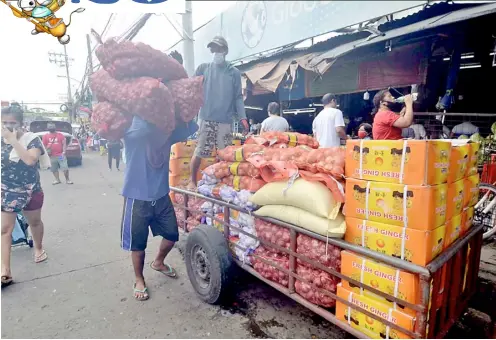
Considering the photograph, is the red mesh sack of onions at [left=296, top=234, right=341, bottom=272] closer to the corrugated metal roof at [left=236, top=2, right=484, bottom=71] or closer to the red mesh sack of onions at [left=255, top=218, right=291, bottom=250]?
the red mesh sack of onions at [left=255, top=218, right=291, bottom=250]

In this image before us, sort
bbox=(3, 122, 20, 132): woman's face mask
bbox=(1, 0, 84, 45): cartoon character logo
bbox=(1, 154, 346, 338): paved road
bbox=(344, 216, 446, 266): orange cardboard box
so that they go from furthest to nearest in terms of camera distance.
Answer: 1. bbox=(3, 122, 20, 132): woman's face mask
2. bbox=(1, 154, 346, 338): paved road
3. bbox=(344, 216, 446, 266): orange cardboard box
4. bbox=(1, 0, 84, 45): cartoon character logo

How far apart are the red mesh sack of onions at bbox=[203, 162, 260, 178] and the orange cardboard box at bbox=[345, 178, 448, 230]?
3.08 ft

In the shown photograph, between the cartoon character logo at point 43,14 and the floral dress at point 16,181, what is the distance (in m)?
2.10

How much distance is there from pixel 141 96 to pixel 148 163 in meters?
0.65

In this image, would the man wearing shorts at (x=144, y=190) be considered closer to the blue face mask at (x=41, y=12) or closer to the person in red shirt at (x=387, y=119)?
the blue face mask at (x=41, y=12)

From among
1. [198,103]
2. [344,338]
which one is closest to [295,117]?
[198,103]

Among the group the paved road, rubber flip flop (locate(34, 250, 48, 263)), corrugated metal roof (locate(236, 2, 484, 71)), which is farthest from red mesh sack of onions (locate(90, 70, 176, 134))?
corrugated metal roof (locate(236, 2, 484, 71))

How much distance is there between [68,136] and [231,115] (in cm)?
1154

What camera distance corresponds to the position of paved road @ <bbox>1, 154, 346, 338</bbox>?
95.3 inches

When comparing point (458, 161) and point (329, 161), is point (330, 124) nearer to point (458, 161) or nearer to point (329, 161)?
point (329, 161)

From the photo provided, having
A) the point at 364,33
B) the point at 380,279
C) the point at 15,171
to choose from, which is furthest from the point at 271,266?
the point at 364,33

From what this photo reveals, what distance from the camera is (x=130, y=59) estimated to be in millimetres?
2330

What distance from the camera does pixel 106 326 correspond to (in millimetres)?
2473

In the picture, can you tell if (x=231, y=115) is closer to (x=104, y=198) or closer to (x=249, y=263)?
(x=249, y=263)
